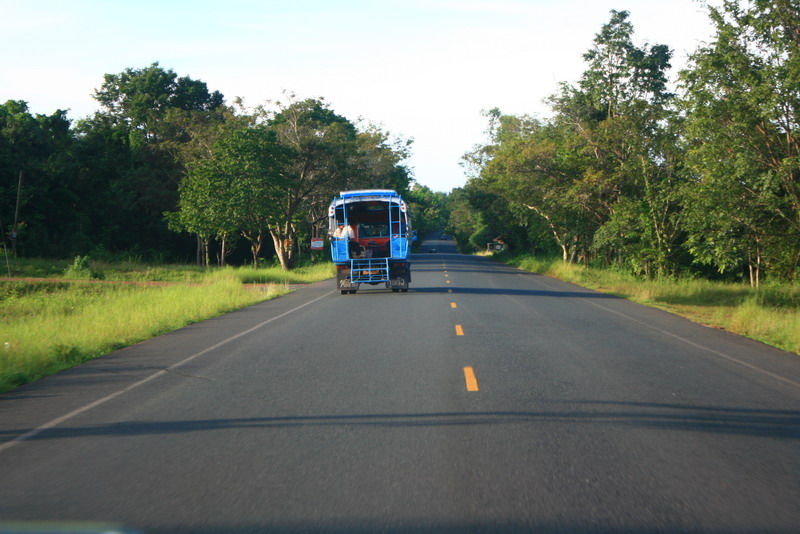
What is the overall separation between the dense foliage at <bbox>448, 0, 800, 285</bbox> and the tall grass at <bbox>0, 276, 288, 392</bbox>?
14602mm

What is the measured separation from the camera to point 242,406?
8.30 metres

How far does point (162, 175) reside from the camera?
5553cm

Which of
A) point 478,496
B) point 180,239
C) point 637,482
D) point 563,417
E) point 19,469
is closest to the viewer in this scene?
point 478,496

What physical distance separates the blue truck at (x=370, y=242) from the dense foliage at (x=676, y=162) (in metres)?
9.28

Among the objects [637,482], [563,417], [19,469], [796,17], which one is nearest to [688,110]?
[796,17]

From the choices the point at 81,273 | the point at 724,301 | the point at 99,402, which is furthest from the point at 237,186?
the point at 99,402

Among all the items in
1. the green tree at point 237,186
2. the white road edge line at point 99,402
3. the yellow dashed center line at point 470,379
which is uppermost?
the green tree at point 237,186

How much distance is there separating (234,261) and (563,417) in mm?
58158

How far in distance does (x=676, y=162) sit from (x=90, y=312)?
28008mm

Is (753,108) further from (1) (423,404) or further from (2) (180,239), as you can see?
(2) (180,239)

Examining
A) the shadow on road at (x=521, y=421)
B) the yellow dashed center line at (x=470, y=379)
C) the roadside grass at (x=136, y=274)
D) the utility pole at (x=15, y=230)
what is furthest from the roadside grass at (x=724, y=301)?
the utility pole at (x=15, y=230)

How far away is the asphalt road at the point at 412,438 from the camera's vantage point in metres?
5.01

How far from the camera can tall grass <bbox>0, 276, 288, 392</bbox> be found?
36.9ft

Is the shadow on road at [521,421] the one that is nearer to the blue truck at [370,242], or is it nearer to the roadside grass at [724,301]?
the roadside grass at [724,301]
